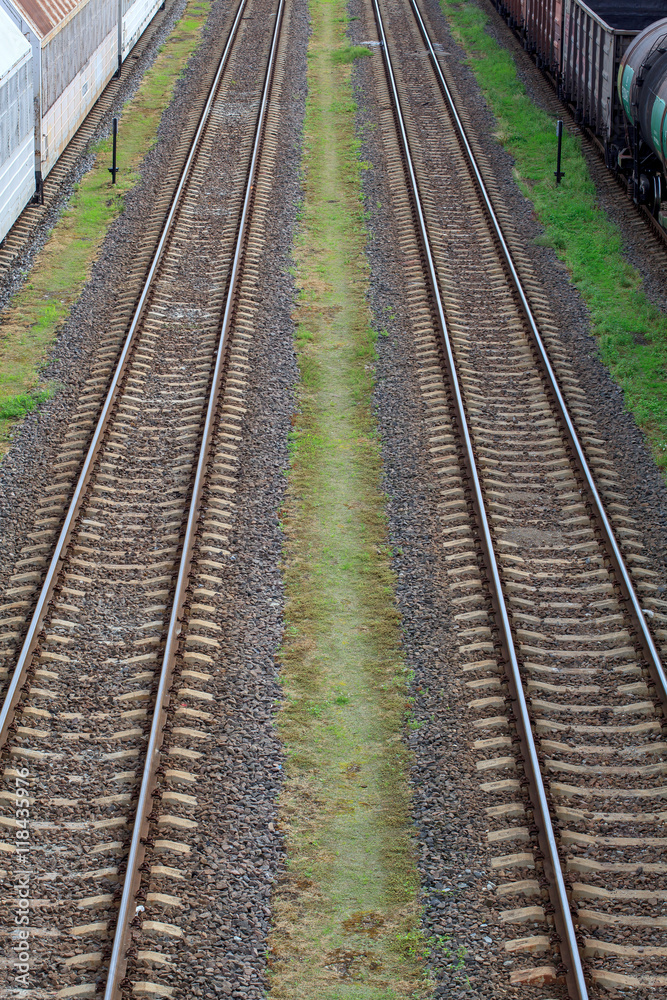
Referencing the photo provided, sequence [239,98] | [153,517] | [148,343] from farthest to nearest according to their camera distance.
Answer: [239,98] → [148,343] → [153,517]

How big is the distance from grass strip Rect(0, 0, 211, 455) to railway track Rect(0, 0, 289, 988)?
113 centimetres

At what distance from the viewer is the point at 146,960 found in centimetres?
670

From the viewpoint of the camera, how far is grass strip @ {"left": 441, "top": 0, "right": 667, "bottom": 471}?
14.4m

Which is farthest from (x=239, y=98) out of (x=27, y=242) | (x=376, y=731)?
(x=376, y=731)

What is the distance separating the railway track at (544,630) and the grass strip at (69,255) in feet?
18.2

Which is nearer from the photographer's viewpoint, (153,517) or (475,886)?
(475,886)

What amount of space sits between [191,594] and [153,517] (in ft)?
5.12

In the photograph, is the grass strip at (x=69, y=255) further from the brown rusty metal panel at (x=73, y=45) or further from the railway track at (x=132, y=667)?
the brown rusty metal panel at (x=73, y=45)

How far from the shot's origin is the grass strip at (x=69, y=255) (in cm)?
1418

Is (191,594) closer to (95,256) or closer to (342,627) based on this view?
(342,627)

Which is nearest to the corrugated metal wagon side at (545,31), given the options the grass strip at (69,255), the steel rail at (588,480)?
the steel rail at (588,480)

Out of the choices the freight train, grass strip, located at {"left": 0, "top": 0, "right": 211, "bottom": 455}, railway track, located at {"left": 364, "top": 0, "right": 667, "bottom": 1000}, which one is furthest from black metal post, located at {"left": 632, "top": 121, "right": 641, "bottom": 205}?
grass strip, located at {"left": 0, "top": 0, "right": 211, "bottom": 455}

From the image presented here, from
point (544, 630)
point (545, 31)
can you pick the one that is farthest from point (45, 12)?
point (544, 630)

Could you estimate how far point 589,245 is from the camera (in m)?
18.6
